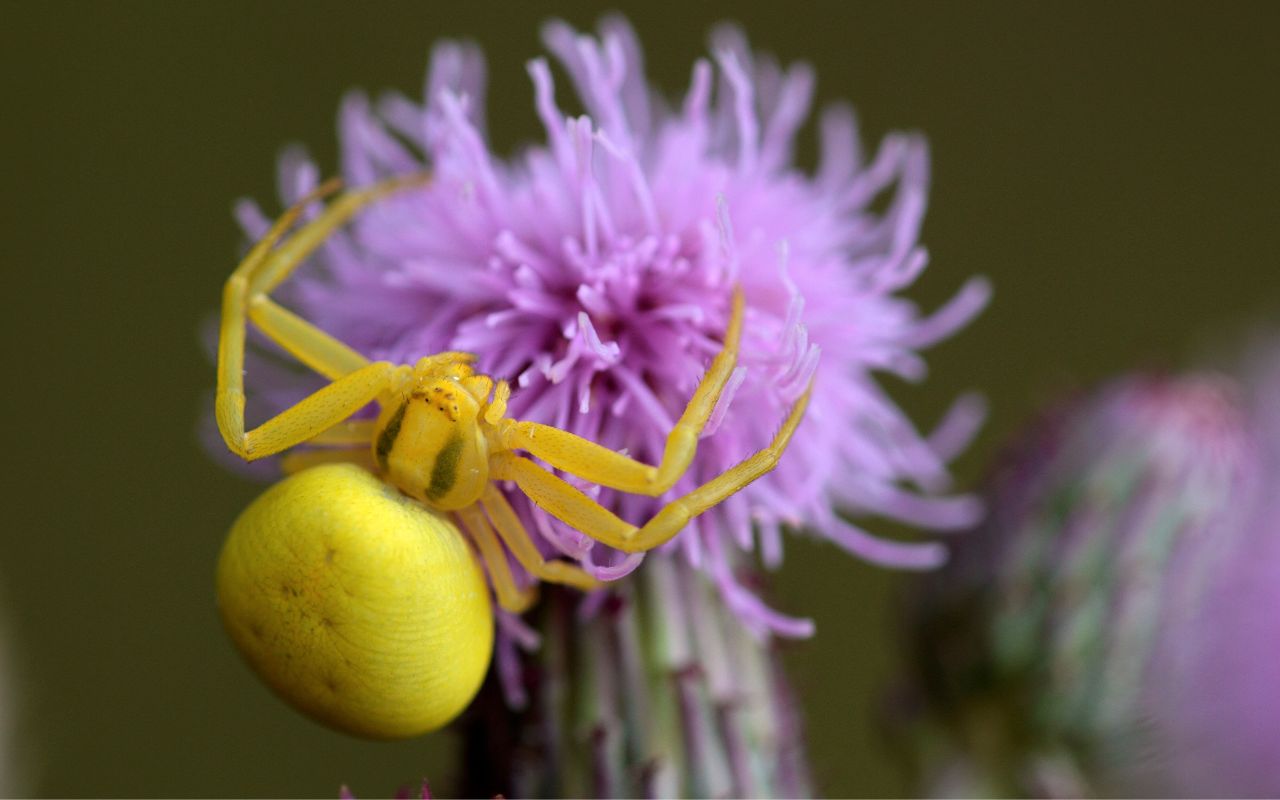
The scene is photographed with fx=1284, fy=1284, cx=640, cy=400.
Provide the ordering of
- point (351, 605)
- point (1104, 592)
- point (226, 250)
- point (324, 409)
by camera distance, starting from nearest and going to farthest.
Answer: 1. point (351, 605)
2. point (324, 409)
3. point (1104, 592)
4. point (226, 250)

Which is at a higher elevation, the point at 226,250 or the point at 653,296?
the point at 653,296

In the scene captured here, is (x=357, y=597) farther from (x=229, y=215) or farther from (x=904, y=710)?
(x=229, y=215)

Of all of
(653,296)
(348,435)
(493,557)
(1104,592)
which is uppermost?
(653,296)

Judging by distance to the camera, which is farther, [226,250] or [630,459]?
[226,250]

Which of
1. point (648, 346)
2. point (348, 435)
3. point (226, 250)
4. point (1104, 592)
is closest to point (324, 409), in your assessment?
point (348, 435)

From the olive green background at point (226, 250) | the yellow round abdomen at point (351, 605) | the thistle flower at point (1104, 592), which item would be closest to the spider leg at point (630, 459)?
the yellow round abdomen at point (351, 605)

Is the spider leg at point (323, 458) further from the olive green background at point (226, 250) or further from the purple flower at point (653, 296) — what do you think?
the olive green background at point (226, 250)

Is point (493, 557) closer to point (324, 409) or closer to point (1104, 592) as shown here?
point (324, 409)

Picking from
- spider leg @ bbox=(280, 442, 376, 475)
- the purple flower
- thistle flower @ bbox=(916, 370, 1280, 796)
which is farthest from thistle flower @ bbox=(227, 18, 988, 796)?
thistle flower @ bbox=(916, 370, 1280, 796)
